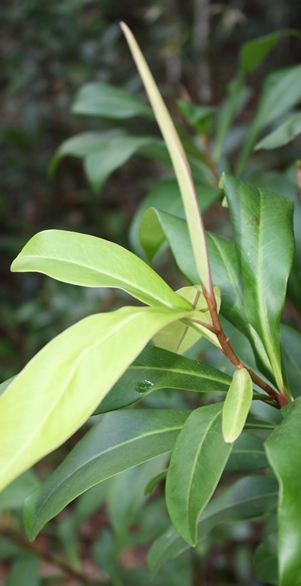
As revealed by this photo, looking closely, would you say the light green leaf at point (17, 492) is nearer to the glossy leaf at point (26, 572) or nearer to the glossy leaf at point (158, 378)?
the glossy leaf at point (26, 572)

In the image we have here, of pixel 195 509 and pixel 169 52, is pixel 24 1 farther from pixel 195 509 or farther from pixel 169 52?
pixel 195 509

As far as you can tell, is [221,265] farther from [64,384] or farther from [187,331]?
[64,384]

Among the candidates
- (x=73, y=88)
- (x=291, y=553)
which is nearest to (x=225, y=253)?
(x=291, y=553)

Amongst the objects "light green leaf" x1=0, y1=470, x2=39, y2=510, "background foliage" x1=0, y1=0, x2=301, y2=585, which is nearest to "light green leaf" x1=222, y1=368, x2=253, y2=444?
"light green leaf" x1=0, y1=470, x2=39, y2=510

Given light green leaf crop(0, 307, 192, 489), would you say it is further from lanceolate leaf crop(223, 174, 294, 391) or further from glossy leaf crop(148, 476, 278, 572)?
glossy leaf crop(148, 476, 278, 572)

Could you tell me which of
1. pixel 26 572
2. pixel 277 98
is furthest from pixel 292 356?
pixel 26 572

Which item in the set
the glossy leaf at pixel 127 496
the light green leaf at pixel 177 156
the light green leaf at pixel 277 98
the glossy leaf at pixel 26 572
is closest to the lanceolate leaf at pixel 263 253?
the light green leaf at pixel 177 156
